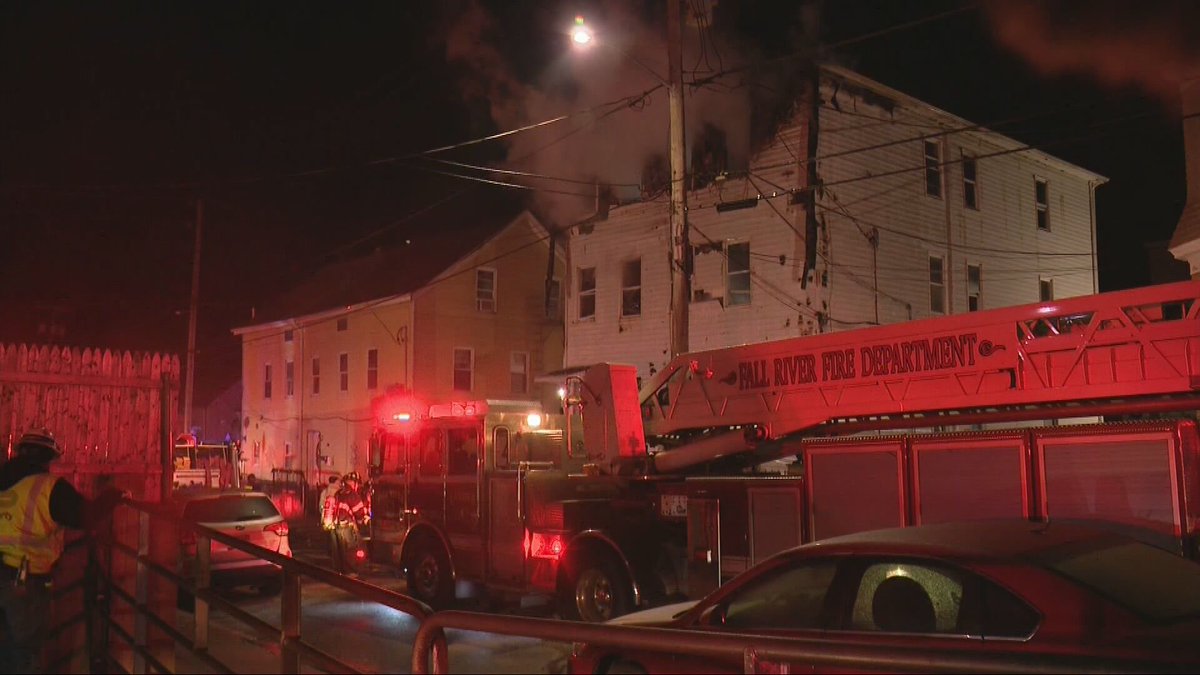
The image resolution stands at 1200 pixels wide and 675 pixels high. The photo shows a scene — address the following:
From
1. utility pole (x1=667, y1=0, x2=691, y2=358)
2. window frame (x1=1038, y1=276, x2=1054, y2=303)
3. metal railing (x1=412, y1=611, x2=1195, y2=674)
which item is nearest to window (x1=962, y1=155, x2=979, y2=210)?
window frame (x1=1038, y1=276, x2=1054, y2=303)

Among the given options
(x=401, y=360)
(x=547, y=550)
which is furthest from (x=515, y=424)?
(x=401, y=360)

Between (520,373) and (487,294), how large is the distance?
2734 mm

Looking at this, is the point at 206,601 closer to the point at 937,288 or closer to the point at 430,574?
the point at 430,574

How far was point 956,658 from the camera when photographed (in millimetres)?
2016

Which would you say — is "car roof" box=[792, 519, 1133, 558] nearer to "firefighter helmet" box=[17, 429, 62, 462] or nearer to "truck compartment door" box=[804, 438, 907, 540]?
"truck compartment door" box=[804, 438, 907, 540]

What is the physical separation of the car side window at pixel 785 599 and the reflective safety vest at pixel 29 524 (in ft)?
12.8

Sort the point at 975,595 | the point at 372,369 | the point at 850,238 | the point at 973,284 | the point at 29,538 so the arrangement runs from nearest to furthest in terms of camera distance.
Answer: the point at 975,595
the point at 29,538
the point at 850,238
the point at 973,284
the point at 372,369

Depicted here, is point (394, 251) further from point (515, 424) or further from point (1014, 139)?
point (515, 424)

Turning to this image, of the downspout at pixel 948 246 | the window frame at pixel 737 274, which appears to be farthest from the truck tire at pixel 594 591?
the downspout at pixel 948 246

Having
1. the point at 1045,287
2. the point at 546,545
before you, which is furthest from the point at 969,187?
the point at 546,545

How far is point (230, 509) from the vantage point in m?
13.1

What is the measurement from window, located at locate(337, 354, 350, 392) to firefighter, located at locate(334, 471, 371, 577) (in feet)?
58.2

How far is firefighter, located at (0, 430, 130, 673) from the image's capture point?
5.61 meters

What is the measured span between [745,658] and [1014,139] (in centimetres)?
2159
